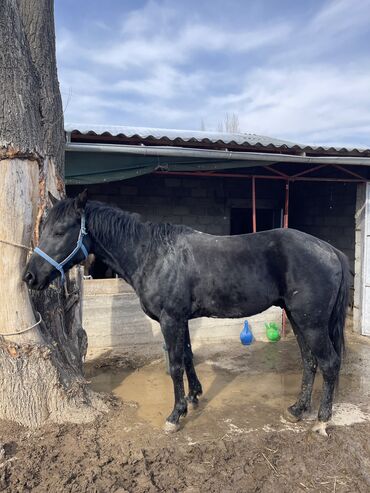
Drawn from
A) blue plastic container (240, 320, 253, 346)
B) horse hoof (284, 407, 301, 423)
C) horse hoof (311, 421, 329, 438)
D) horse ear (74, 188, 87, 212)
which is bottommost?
blue plastic container (240, 320, 253, 346)

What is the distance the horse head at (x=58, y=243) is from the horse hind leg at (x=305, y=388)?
7.05 feet

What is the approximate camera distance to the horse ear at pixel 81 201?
9.61ft

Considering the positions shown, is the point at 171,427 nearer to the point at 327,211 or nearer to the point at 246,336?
the point at 246,336

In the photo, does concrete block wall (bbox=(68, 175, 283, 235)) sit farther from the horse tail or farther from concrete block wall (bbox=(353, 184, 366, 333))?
the horse tail

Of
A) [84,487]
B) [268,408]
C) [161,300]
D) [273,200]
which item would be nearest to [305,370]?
[268,408]

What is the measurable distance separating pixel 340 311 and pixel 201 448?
5.23 ft

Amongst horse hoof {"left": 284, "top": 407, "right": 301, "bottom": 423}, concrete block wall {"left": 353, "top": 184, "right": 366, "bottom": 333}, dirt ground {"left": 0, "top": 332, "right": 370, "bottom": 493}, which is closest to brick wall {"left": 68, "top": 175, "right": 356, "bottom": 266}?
concrete block wall {"left": 353, "top": 184, "right": 366, "bottom": 333}

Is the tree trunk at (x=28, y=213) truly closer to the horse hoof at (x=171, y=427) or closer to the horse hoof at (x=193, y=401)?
the horse hoof at (x=171, y=427)

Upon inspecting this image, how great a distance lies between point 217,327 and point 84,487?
342 cm

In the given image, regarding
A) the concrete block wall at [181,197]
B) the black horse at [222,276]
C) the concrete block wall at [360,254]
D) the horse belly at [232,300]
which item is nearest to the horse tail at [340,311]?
the black horse at [222,276]

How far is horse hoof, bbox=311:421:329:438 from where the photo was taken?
3.08m

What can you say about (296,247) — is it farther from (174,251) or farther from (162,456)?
(162,456)

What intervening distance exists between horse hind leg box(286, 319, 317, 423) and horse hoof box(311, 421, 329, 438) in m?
0.23

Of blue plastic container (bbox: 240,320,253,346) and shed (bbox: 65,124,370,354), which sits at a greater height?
shed (bbox: 65,124,370,354)
